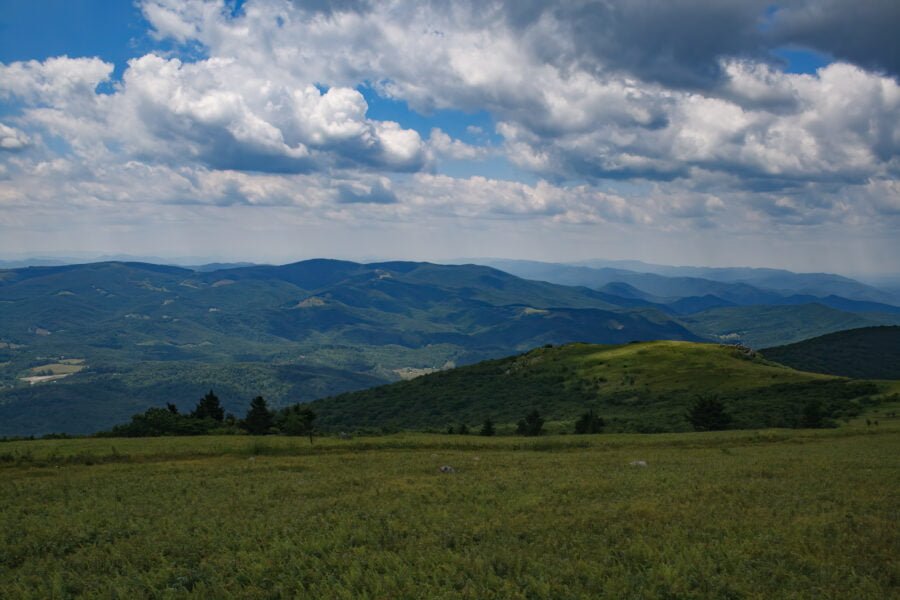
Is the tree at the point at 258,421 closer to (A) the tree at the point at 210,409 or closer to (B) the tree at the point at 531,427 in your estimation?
(A) the tree at the point at 210,409

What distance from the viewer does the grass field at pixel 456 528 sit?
1480 cm

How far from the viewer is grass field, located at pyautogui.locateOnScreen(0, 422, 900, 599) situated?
48.5 ft

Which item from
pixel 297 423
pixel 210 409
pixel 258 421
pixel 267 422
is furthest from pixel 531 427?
pixel 210 409

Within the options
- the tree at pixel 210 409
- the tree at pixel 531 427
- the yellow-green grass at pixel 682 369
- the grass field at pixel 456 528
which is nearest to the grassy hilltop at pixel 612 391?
the yellow-green grass at pixel 682 369

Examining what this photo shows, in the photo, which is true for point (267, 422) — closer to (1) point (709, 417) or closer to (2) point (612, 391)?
(1) point (709, 417)

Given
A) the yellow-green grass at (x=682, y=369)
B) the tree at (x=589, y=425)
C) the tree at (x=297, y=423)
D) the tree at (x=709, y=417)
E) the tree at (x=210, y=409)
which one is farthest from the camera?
the yellow-green grass at (x=682, y=369)

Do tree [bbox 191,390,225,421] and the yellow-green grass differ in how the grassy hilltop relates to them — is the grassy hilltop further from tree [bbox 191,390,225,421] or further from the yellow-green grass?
tree [bbox 191,390,225,421]

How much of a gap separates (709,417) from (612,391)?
170 feet

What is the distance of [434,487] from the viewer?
27125mm

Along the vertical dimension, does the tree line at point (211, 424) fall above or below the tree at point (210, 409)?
above

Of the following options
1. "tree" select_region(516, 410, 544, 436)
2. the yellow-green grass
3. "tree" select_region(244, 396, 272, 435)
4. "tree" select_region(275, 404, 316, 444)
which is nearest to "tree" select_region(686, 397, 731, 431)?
"tree" select_region(516, 410, 544, 436)

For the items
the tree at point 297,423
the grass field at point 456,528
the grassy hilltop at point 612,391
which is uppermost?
the grass field at point 456,528

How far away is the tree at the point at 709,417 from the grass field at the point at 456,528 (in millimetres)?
30675

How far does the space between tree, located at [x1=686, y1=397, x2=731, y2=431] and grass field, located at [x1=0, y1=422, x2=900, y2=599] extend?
101ft
